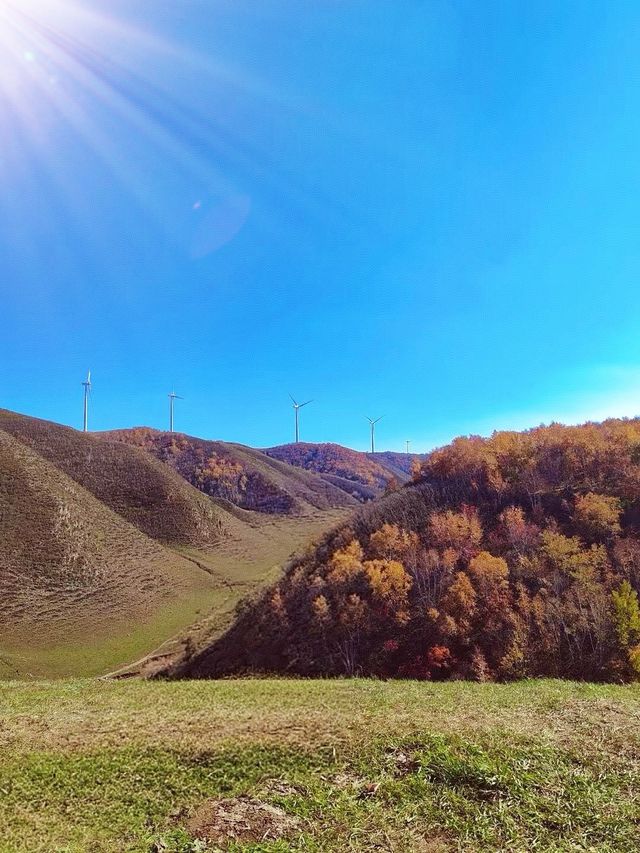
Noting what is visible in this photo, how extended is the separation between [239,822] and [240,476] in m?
143

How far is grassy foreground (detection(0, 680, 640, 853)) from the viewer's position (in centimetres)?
638

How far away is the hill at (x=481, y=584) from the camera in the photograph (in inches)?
1058

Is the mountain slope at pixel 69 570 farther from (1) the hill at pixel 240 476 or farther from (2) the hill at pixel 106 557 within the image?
(1) the hill at pixel 240 476

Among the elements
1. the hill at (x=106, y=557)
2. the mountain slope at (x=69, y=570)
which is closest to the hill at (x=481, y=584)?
the hill at (x=106, y=557)

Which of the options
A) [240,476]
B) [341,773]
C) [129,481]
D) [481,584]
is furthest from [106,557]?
[240,476]

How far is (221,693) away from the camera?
41.9ft

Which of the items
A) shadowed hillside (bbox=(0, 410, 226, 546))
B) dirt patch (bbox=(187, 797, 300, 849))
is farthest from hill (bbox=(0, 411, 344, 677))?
dirt patch (bbox=(187, 797, 300, 849))

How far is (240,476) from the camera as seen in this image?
14675cm

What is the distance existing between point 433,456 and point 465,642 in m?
32.2

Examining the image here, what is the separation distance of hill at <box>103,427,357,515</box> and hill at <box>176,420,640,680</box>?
296ft

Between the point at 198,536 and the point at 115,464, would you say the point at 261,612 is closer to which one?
the point at 198,536

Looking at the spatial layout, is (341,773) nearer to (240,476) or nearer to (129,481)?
(129,481)

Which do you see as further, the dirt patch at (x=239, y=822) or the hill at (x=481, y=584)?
the hill at (x=481, y=584)

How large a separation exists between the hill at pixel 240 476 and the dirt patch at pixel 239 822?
12756 centimetres
